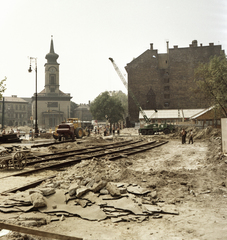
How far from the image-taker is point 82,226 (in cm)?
470

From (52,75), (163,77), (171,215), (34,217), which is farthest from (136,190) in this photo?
(52,75)

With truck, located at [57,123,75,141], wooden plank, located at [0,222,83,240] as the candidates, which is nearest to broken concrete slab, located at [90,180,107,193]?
wooden plank, located at [0,222,83,240]

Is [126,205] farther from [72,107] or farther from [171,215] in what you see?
[72,107]

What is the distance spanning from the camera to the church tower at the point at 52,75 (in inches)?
3762

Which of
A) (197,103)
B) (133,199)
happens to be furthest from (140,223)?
(197,103)

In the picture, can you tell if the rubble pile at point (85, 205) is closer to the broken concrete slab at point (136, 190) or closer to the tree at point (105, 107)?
the broken concrete slab at point (136, 190)

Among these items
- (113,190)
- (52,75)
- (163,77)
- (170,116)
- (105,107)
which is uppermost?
(52,75)

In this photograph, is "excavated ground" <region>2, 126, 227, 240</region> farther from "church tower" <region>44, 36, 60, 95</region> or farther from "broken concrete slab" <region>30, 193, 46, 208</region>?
"church tower" <region>44, 36, 60, 95</region>

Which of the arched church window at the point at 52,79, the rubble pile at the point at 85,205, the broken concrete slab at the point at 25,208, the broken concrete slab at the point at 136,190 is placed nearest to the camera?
the rubble pile at the point at 85,205

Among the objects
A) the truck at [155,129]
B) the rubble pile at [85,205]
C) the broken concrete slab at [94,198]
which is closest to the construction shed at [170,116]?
the truck at [155,129]

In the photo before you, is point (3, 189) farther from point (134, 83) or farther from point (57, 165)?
point (134, 83)

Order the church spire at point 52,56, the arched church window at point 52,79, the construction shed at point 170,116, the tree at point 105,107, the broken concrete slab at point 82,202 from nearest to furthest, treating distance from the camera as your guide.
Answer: the broken concrete slab at point 82,202
the construction shed at point 170,116
the tree at point 105,107
the arched church window at point 52,79
the church spire at point 52,56

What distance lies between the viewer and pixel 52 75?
3787 inches

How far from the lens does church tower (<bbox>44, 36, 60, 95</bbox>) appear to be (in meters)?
95.6
